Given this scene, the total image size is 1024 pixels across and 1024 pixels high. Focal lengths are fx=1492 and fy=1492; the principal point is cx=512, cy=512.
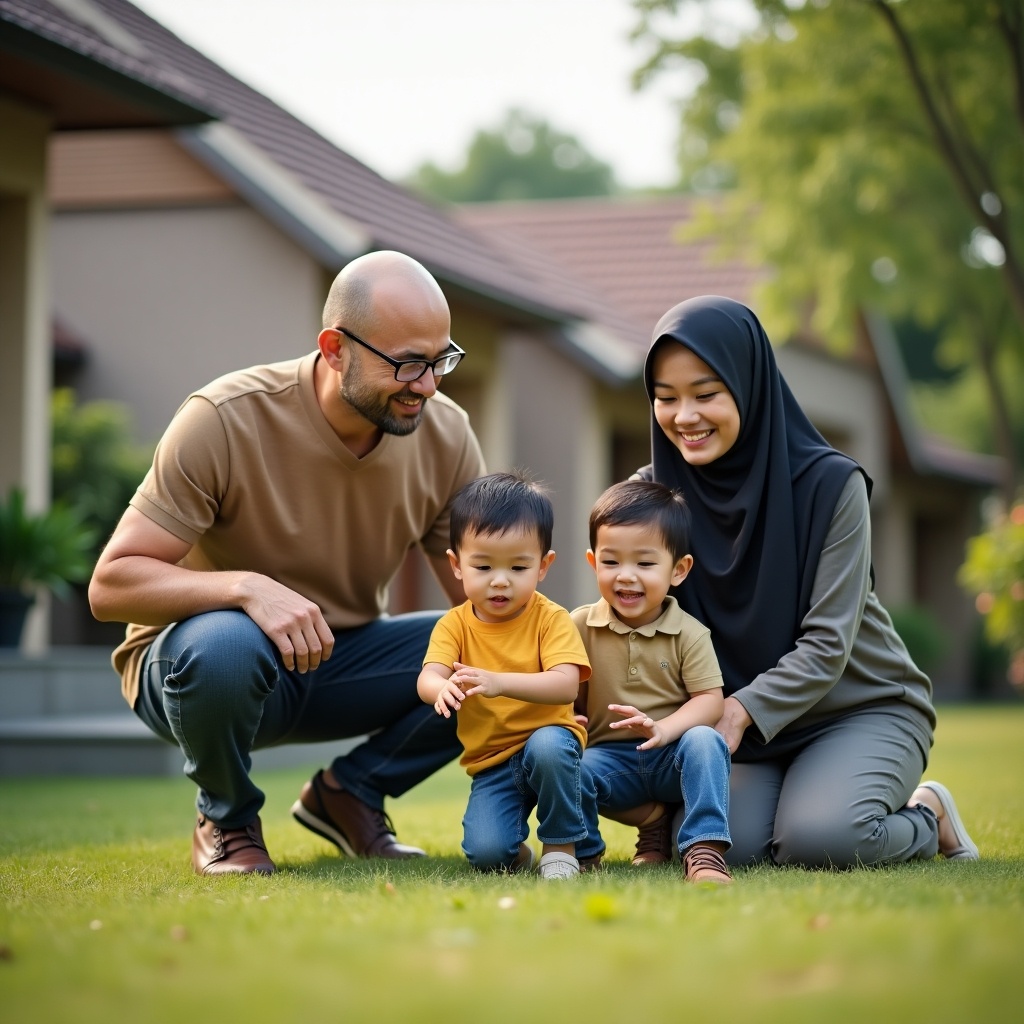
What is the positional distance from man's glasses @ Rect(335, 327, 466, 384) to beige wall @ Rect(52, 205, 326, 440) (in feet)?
24.6

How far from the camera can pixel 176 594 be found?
4.21 m

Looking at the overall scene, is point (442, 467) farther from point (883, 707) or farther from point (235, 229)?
point (235, 229)

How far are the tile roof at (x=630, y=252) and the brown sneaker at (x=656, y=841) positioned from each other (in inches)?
525

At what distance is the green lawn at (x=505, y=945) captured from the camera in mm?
2381

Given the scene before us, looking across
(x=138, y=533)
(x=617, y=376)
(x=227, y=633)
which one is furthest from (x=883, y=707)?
(x=617, y=376)

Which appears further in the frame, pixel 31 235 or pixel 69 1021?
pixel 31 235

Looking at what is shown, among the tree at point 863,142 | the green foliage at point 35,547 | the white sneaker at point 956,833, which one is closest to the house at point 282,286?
the tree at point 863,142

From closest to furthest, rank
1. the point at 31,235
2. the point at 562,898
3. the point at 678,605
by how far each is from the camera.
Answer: the point at 562,898 → the point at 678,605 → the point at 31,235

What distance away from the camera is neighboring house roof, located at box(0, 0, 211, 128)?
809 cm

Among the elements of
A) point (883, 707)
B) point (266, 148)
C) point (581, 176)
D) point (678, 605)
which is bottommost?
point (883, 707)

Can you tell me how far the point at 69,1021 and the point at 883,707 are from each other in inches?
113

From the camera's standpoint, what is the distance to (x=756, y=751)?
4.54m

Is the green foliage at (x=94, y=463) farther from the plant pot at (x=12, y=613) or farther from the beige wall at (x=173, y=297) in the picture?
the plant pot at (x=12, y=613)

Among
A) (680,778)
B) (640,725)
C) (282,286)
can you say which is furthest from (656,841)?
(282,286)
